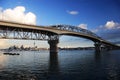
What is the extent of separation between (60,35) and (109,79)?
128 m

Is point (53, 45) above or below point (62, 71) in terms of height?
above

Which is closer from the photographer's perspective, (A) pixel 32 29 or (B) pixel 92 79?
(B) pixel 92 79

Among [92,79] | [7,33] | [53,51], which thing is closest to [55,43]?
[53,51]

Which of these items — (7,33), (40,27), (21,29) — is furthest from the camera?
(40,27)

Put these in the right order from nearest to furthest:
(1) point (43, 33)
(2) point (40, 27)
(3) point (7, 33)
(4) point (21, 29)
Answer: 1. (3) point (7, 33)
2. (4) point (21, 29)
3. (2) point (40, 27)
4. (1) point (43, 33)

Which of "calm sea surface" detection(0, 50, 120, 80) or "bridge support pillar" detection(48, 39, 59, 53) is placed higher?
"bridge support pillar" detection(48, 39, 59, 53)

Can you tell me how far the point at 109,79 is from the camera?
4191 cm

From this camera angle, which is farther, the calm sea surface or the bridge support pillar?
the bridge support pillar

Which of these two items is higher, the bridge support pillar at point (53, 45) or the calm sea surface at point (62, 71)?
the bridge support pillar at point (53, 45)

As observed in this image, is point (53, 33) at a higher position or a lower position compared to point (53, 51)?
higher

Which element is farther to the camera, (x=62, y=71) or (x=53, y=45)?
(x=53, y=45)

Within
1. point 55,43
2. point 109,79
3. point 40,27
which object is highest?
point 40,27

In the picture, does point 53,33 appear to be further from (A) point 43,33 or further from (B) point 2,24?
(B) point 2,24

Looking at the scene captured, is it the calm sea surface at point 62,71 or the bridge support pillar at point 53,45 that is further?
the bridge support pillar at point 53,45
